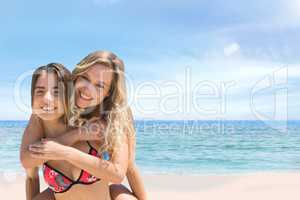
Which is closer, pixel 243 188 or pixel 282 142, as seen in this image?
pixel 243 188

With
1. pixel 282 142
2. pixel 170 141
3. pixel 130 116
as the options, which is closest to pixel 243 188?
pixel 130 116

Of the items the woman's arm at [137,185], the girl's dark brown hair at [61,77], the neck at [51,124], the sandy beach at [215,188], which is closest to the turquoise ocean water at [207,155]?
the sandy beach at [215,188]

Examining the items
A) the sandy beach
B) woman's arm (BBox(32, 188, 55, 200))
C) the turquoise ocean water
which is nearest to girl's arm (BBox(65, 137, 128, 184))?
woman's arm (BBox(32, 188, 55, 200))

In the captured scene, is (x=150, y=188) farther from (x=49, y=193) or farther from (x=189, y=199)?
(x=49, y=193)

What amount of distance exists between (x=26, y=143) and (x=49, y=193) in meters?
0.51

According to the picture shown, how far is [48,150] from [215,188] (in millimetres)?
5877

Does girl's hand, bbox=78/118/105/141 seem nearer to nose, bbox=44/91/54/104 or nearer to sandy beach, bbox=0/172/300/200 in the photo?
nose, bbox=44/91/54/104

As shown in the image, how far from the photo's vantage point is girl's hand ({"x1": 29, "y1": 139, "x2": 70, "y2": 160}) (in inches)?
97.2

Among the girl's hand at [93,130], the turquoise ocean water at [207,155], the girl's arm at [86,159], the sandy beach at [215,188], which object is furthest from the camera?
the turquoise ocean water at [207,155]

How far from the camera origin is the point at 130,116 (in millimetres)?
2924

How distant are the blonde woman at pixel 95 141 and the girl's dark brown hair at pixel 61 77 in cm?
5

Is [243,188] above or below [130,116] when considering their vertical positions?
below

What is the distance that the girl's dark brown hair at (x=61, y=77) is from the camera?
102 inches

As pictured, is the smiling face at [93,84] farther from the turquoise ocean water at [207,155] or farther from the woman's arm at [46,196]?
the turquoise ocean water at [207,155]
